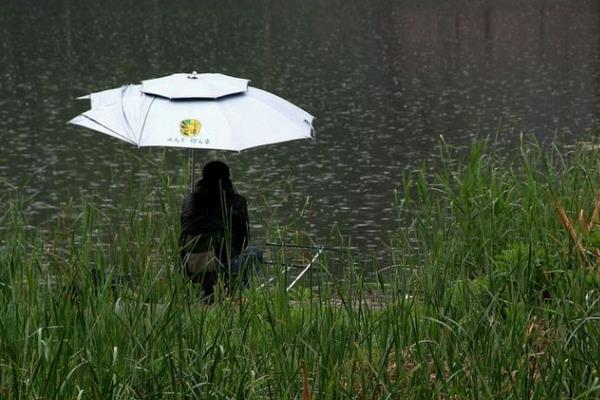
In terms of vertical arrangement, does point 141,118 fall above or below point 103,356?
above

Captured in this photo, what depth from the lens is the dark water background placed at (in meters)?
18.7

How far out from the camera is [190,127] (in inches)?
358

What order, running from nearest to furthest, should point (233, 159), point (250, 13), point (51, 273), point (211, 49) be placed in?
point (51, 273) < point (233, 159) < point (211, 49) < point (250, 13)

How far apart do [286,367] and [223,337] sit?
15.1 inches

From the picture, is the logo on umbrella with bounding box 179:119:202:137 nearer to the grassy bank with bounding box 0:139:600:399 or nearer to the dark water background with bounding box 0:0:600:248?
the dark water background with bounding box 0:0:600:248

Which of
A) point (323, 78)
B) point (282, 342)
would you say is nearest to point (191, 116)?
point (282, 342)

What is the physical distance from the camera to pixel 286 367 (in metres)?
5.73

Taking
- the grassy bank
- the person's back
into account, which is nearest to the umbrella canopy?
the person's back

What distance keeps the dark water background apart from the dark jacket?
51cm

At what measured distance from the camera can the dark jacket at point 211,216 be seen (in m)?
8.71

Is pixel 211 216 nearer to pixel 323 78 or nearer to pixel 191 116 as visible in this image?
pixel 191 116

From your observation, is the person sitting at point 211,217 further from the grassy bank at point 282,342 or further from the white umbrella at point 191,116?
the grassy bank at point 282,342

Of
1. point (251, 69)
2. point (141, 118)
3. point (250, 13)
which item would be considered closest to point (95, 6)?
point (250, 13)

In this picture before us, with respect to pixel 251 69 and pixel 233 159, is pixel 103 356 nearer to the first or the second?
pixel 233 159
